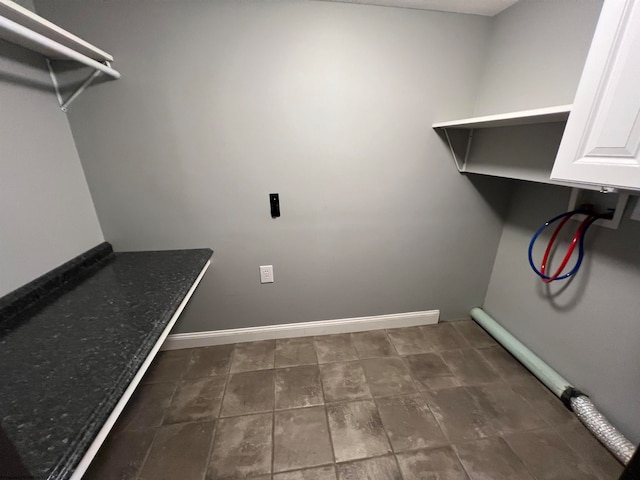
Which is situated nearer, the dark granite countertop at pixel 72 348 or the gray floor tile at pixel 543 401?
the dark granite countertop at pixel 72 348

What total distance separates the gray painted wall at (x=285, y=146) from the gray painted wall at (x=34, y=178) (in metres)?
0.12

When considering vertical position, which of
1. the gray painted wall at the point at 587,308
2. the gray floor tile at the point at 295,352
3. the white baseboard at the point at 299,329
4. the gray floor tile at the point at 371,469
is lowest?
the gray floor tile at the point at 371,469

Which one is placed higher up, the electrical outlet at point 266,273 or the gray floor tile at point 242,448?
the electrical outlet at point 266,273

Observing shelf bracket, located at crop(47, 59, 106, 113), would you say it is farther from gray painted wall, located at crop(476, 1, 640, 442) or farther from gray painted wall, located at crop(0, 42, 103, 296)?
gray painted wall, located at crop(476, 1, 640, 442)

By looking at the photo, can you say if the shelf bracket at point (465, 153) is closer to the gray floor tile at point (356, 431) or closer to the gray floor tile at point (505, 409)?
the gray floor tile at point (505, 409)

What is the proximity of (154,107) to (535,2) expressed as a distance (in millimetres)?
2020

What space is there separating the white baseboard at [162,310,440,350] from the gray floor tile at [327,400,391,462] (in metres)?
0.59

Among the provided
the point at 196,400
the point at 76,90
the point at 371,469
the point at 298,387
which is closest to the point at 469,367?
the point at 371,469

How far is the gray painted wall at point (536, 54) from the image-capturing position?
1.10 metres

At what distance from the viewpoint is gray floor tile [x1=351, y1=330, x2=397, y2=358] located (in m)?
1.76

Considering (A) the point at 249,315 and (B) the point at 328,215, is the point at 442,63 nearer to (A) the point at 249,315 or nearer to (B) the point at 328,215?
(B) the point at 328,215

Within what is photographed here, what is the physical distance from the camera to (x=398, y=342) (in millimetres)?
1866

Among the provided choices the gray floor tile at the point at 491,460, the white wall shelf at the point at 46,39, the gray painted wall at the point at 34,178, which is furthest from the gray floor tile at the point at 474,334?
the white wall shelf at the point at 46,39

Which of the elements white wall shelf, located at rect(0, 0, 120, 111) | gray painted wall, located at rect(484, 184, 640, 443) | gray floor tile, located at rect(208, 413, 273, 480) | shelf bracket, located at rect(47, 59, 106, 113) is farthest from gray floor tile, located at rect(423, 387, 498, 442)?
shelf bracket, located at rect(47, 59, 106, 113)
